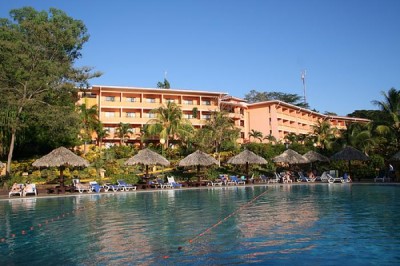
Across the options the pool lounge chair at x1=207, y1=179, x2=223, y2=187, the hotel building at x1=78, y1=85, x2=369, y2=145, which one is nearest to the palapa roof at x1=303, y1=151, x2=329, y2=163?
the pool lounge chair at x1=207, y1=179, x2=223, y2=187

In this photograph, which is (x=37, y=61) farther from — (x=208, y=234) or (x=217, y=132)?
(x=208, y=234)

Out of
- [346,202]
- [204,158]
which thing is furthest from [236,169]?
[346,202]

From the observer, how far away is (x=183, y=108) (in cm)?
4666

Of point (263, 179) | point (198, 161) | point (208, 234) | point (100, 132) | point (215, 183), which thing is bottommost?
point (208, 234)

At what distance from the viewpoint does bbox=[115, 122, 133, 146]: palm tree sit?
41.6m

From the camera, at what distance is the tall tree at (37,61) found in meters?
25.9

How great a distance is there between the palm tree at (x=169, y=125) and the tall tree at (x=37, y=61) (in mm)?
11731

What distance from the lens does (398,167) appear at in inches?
1127

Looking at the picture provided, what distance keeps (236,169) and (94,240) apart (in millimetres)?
24273

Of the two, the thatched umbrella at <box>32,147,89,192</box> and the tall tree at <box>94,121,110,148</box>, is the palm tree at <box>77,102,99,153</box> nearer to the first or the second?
the tall tree at <box>94,121,110,148</box>

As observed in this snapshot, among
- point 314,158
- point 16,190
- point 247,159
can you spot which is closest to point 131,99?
point 247,159

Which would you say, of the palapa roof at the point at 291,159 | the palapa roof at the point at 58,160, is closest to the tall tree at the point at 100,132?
the palapa roof at the point at 58,160

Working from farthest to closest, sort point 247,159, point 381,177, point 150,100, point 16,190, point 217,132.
Answer: point 150,100
point 217,132
point 247,159
point 381,177
point 16,190

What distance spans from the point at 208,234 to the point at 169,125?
30658 mm
